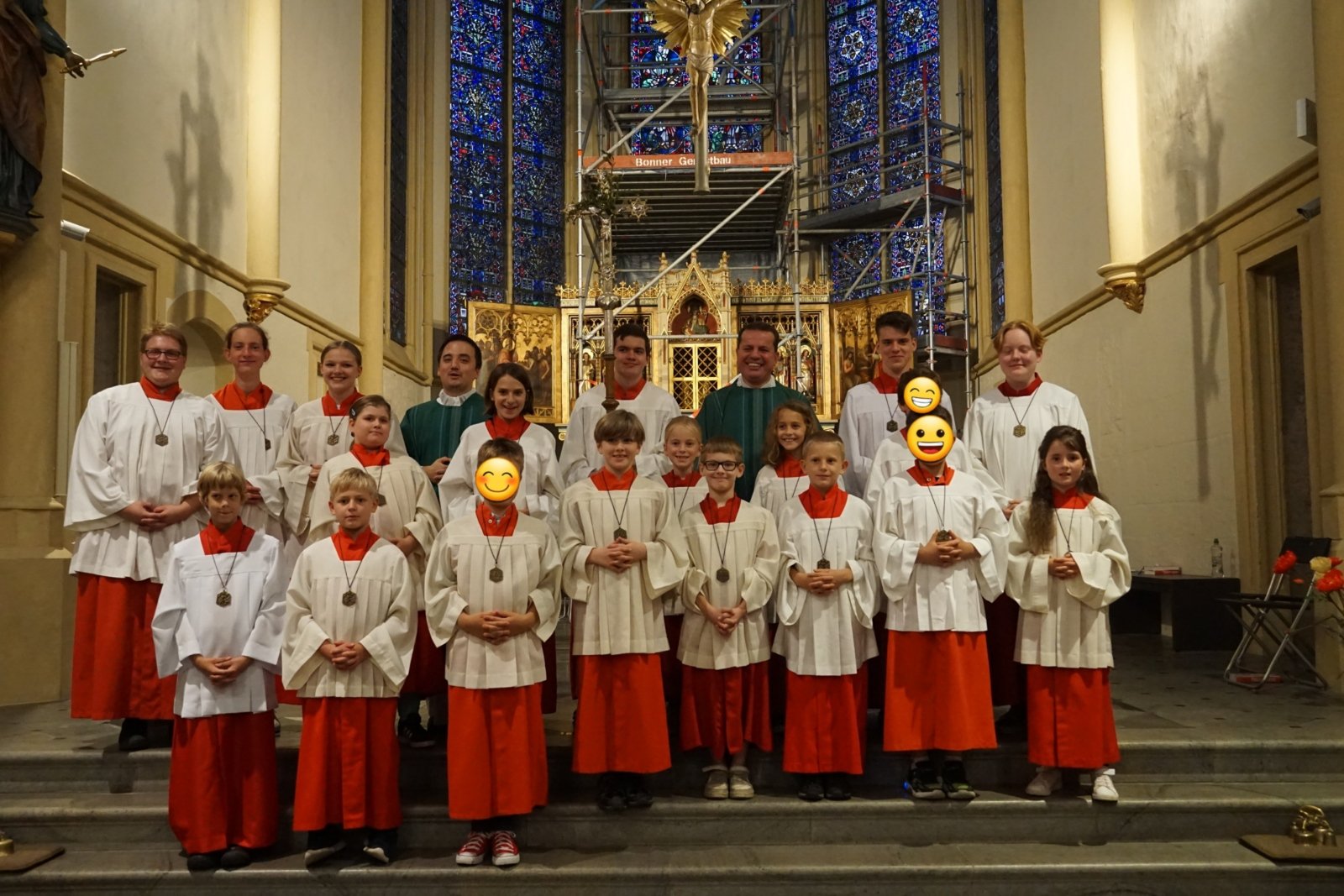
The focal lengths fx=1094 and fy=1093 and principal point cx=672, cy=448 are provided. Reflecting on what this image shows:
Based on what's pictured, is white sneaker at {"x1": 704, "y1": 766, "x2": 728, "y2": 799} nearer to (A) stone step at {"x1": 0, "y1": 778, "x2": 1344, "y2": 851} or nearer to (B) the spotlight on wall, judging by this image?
(A) stone step at {"x1": 0, "y1": 778, "x2": 1344, "y2": 851}

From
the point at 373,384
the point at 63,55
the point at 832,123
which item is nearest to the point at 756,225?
the point at 832,123

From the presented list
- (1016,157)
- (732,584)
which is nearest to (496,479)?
(732,584)

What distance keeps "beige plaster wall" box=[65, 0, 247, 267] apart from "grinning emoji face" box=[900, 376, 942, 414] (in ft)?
17.2

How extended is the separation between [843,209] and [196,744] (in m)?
12.3

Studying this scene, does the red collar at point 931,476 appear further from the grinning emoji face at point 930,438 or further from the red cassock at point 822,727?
the red cassock at point 822,727

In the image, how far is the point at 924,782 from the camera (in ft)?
14.6

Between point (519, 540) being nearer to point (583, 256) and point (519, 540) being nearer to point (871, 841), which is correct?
point (871, 841)

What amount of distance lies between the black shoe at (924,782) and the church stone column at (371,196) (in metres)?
9.10

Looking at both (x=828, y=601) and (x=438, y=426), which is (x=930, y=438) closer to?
(x=828, y=601)

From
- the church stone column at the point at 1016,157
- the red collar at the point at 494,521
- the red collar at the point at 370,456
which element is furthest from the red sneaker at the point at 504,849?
the church stone column at the point at 1016,157

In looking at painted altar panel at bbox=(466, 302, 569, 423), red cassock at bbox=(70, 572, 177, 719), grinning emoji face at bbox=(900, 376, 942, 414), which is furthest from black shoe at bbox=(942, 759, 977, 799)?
painted altar panel at bbox=(466, 302, 569, 423)

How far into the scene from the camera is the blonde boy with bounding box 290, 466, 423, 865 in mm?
4035

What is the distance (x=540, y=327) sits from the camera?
1313 cm

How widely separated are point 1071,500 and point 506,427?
2476mm
